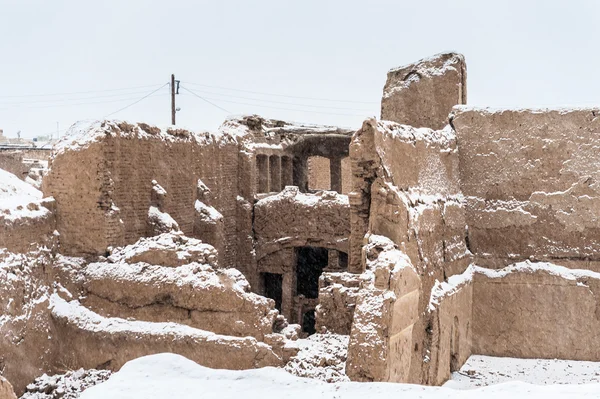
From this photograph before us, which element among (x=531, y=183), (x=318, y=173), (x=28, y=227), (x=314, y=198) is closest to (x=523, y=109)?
(x=531, y=183)

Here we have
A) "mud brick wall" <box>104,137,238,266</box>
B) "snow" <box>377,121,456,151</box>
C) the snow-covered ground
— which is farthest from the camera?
the snow-covered ground

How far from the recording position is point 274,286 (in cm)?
1714

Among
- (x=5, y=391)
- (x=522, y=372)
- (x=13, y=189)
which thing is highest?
(x=13, y=189)

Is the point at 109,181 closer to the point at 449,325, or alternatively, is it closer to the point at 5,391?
the point at 5,391

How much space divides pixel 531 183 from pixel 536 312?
7.60ft

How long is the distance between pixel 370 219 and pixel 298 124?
38.8 feet

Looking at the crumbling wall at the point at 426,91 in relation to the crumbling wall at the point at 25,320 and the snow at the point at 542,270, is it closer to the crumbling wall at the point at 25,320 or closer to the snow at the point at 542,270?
the snow at the point at 542,270

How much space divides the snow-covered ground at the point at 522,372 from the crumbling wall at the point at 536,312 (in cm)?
23

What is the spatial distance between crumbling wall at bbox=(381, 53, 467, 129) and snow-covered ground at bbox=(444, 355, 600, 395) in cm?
475

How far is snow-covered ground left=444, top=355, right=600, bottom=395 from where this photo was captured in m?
11.3

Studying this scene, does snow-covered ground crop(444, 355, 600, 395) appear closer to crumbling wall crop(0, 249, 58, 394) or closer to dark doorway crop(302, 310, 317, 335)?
dark doorway crop(302, 310, 317, 335)

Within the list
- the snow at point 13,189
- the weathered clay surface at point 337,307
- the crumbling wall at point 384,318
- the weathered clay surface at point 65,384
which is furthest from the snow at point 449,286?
the snow at point 13,189

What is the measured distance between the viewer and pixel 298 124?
2081cm

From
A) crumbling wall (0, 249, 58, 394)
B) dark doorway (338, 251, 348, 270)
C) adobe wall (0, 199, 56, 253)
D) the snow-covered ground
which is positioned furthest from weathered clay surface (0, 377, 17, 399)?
dark doorway (338, 251, 348, 270)
